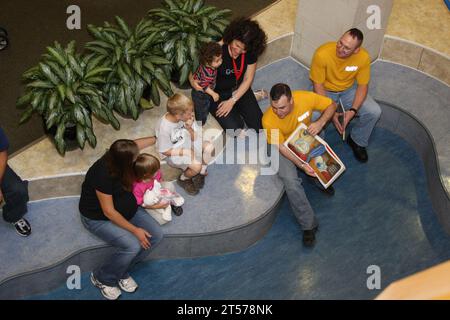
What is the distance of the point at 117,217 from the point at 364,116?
107 inches

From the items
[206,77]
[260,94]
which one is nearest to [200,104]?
[206,77]

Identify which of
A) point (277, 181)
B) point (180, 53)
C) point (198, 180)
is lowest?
point (277, 181)

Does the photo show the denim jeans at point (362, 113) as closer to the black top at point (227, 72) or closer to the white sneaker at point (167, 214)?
the black top at point (227, 72)

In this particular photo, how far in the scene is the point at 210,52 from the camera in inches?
217

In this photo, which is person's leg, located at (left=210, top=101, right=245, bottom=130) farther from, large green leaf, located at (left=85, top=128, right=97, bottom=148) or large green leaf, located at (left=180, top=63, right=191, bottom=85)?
large green leaf, located at (left=85, top=128, right=97, bottom=148)

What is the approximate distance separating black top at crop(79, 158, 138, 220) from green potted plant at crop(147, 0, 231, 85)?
1565 millimetres

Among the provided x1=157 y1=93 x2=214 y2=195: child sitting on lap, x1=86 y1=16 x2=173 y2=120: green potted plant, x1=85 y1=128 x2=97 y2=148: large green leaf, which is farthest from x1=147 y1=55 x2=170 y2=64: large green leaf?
x1=85 y1=128 x2=97 y2=148: large green leaf

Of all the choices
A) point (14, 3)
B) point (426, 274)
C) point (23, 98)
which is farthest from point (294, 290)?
point (14, 3)

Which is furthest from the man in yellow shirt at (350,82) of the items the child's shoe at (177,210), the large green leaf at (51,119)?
the large green leaf at (51,119)

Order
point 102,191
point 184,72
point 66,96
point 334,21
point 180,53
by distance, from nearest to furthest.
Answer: point 102,191
point 66,96
point 180,53
point 184,72
point 334,21

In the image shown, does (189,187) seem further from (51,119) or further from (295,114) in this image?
(51,119)

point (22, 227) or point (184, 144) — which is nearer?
point (22, 227)

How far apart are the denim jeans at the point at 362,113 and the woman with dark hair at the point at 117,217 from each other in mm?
2071

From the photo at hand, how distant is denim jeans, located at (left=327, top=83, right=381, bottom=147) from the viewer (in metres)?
6.33
